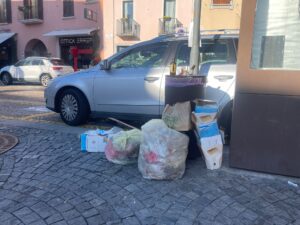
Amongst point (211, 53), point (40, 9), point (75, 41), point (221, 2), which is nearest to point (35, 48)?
point (40, 9)

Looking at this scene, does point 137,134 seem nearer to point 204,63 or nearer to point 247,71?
point 247,71

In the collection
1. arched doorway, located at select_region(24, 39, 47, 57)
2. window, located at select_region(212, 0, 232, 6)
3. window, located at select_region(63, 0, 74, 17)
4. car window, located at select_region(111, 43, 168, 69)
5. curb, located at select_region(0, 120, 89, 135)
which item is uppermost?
window, located at select_region(63, 0, 74, 17)

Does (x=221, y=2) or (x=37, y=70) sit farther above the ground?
(x=221, y=2)

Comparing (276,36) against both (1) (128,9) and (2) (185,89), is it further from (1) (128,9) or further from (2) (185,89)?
(1) (128,9)

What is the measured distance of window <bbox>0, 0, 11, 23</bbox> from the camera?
1019 inches

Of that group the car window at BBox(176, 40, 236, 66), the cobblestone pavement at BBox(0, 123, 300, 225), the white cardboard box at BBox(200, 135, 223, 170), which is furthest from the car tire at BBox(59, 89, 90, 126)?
the white cardboard box at BBox(200, 135, 223, 170)

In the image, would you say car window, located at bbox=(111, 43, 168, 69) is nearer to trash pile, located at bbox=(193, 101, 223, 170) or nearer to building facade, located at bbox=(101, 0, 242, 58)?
trash pile, located at bbox=(193, 101, 223, 170)

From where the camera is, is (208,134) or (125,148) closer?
(208,134)

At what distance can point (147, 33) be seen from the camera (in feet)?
69.0

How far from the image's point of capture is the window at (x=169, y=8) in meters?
20.2

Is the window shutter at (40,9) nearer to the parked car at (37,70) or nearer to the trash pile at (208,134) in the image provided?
the parked car at (37,70)

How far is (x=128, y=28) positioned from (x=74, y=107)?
1609 cm

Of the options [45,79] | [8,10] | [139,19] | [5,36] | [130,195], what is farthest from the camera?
[8,10]

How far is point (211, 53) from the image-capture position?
5.32m
